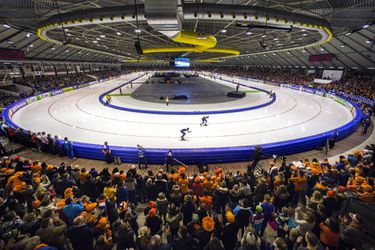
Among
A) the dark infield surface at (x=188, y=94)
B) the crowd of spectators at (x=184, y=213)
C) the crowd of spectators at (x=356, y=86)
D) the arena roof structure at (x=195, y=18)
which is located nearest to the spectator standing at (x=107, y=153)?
the crowd of spectators at (x=184, y=213)

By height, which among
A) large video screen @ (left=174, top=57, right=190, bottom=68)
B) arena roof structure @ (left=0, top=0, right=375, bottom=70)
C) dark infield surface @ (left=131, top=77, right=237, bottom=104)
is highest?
arena roof structure @ (left=0, top=0, right=375, bottom=70)

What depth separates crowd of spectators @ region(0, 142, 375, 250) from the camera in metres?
3.57

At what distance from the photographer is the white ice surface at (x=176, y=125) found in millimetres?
12430

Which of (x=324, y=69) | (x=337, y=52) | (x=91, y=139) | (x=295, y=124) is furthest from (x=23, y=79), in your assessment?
(x=324, y=69)

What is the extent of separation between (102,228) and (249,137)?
10.7 metres

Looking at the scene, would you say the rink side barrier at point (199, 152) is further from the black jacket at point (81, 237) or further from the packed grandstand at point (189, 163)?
the black jacket at point (81, 237)

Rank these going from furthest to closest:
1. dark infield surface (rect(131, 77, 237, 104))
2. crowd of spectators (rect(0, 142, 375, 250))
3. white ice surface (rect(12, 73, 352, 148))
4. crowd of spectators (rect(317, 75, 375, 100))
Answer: dark infield surface (rect(131, 77, 237, 104))
crowd of spectators (rect(317, 75, 375, 100))
white ice surface (rect(12, 73, 352, 148))
crowd of spectators (rect(0, 142, 375, 250))

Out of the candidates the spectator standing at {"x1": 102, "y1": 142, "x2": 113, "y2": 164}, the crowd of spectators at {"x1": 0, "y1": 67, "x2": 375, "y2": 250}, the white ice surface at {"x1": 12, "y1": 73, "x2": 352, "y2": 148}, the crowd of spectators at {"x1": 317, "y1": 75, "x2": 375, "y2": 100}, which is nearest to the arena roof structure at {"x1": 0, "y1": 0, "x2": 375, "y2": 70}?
the crowd of spectators at {"x1": 317, "y1": 75, "x2": 375, "y2": 100}

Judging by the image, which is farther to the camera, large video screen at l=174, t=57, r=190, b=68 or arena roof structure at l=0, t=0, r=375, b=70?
large video screen at l=174, t=57, r=190, b=68

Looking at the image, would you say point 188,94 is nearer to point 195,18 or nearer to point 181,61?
point 181,61

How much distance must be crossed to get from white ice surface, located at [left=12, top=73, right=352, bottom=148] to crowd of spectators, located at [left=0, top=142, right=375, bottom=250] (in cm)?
558

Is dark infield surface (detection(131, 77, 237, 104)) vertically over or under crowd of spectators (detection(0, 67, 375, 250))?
under

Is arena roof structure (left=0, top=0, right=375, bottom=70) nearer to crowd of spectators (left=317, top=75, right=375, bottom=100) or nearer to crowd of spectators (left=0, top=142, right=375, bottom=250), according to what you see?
crowd of spectators (left=317, top=75, right=375, bottom=100)

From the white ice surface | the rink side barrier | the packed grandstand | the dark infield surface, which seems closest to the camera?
the packed grandstand
